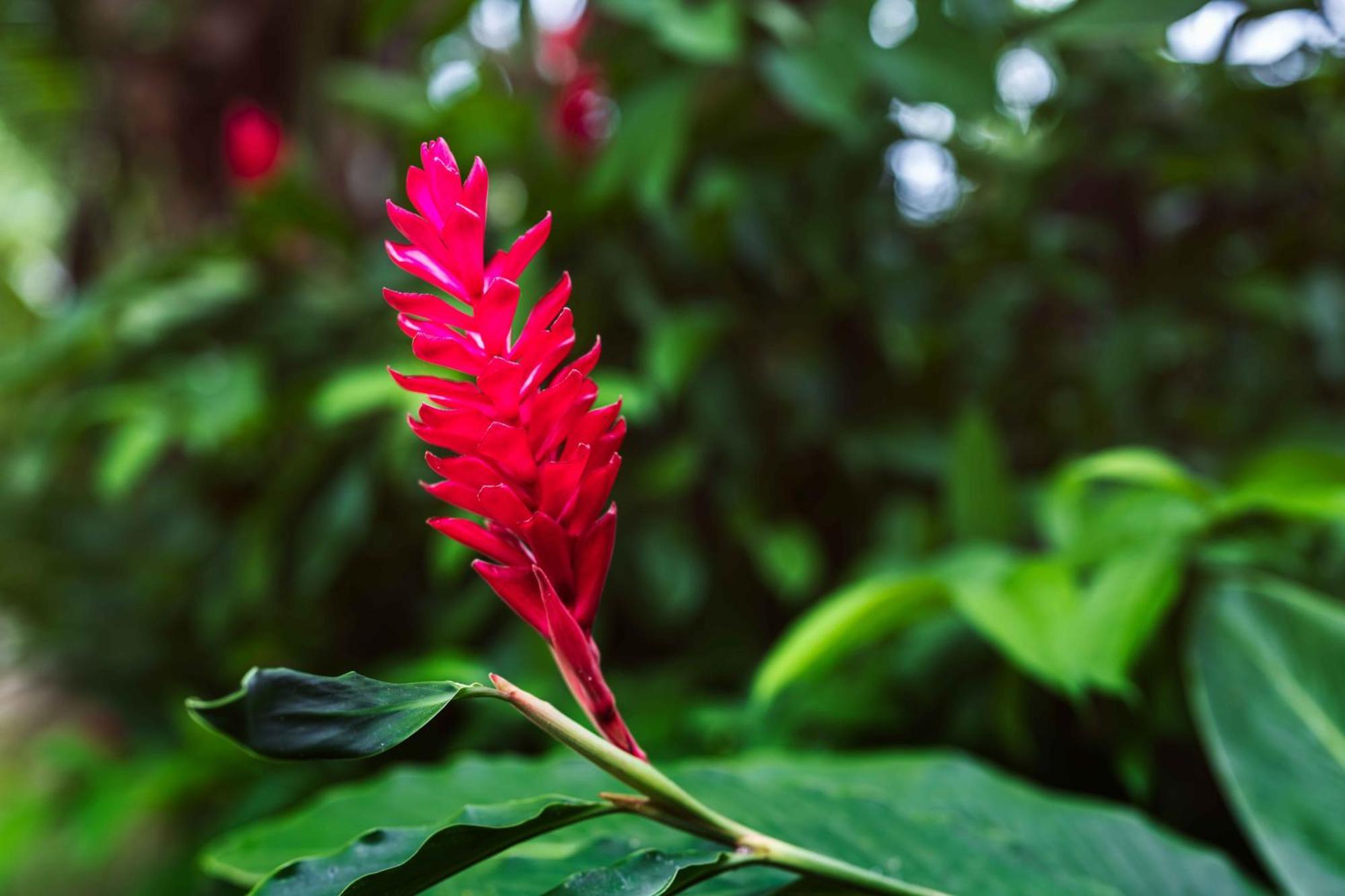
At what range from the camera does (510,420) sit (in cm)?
29

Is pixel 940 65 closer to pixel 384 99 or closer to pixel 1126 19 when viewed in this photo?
pixel 1126 19

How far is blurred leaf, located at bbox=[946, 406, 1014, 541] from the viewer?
99 cm

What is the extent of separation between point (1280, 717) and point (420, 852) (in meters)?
0.56

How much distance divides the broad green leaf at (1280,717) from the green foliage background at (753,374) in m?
0.18

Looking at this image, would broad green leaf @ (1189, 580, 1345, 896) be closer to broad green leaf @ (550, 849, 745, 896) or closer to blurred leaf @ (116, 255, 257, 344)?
broad green leaf @ (550, 849, 745, 896)

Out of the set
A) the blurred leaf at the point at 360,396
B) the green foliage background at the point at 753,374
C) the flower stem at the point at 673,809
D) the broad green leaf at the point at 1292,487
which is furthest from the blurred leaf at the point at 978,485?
the flower stem at the point at 673,809

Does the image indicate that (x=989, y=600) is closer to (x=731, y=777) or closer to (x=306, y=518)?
Result: (x=731, y=777)

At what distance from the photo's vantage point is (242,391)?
1171mm

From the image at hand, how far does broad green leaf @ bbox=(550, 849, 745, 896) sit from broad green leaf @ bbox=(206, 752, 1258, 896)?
0.05 ft

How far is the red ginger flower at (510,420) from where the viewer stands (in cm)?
28

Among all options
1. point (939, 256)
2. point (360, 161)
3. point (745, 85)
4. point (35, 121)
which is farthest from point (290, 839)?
point (35, 121)

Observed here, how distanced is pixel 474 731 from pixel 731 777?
0.66m

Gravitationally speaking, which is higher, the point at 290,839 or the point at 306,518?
the point at 306,518

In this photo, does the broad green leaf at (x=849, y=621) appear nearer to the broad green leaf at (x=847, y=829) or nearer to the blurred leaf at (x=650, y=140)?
the broad green leaf at (x=847, y=829)
